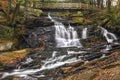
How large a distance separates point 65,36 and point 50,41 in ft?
7.51

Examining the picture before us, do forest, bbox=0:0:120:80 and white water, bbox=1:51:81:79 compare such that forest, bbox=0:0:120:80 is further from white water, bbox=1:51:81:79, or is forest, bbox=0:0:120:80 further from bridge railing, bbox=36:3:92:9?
bridge railing, bbox=36:3:92:9

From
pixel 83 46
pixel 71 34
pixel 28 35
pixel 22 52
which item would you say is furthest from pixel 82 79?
pixel 71 34

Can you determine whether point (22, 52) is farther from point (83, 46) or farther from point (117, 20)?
point (117, 20)

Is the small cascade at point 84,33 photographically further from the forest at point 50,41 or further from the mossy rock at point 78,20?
the mossy rock at point 78,20

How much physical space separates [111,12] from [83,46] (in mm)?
6555

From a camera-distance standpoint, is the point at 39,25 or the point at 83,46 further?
the point at 39,25

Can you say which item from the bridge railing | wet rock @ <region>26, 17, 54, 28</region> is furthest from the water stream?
the bridge railing

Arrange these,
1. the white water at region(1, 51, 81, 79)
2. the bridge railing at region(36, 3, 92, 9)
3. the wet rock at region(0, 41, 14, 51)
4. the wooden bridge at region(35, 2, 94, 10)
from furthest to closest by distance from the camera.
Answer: the bridge railing at region(36, 3, 92, 9) → the wooden bridge at region(35, 2, 94, 10) → the wet rock at region(0, 41, 14, 51) → the white water at region(1, 51, 81, 79)

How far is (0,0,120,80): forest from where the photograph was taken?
17.8 m

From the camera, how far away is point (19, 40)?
1017 inches

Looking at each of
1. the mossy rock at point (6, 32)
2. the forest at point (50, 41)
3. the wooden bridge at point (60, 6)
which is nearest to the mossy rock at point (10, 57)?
the forest at point (50, 41)

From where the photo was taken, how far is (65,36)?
93.7 ft

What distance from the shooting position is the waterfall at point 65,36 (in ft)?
87.9

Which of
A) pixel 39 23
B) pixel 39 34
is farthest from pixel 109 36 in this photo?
pixel 39 23
